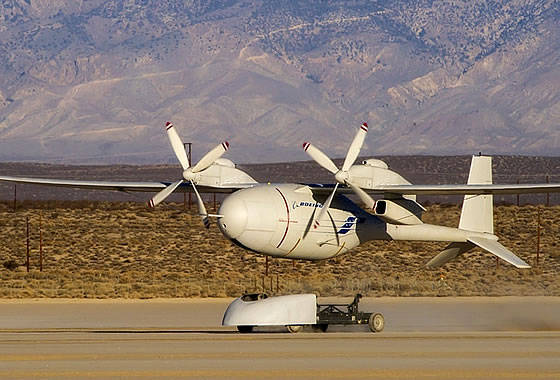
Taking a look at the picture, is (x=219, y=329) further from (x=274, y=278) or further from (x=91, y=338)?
(x=274, y=278)

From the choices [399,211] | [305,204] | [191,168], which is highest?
[191,168]

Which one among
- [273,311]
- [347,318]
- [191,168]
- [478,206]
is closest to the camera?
[273,311]

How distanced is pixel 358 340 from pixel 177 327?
26.8 ft

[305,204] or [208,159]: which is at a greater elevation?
[208,159]

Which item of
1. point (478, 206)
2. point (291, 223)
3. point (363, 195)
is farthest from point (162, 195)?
point (478, 206)

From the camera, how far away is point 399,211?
4056cm

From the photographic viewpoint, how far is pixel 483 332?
37062 millimetres

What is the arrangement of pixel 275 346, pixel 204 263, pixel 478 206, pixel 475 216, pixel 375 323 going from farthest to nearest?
pixel 204 263 < pixel 478 206 < pixel 475 216 < pixel 375 323 < pixel 275 346

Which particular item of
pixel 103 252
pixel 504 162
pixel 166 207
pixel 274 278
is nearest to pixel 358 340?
pixel 274 278

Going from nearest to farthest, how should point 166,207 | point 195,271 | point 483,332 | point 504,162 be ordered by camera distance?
1. point 483,332
2. point 195,271
3. point 166,207
4. point 504,162

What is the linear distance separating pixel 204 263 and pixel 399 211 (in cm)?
3096

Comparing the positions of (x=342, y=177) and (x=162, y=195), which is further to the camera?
(x=162, y=195)

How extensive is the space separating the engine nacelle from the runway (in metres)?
3.54

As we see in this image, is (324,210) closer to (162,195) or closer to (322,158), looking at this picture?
(322,158)
